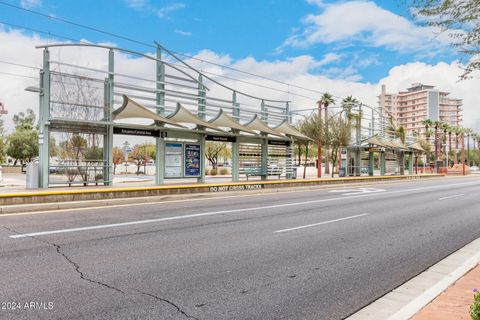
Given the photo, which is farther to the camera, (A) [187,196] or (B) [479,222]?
(A) [187,196]

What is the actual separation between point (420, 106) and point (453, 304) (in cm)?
18273

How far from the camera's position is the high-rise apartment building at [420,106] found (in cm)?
16738

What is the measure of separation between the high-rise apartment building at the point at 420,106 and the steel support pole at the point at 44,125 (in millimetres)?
160177

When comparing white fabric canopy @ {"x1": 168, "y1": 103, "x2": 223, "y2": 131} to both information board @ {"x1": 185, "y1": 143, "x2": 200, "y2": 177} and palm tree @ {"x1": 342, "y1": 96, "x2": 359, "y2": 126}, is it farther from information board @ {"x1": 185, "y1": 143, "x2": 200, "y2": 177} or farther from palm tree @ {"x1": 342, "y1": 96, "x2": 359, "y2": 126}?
palm tree @ {"x1": 342, "y1": 96, "x2": 359, "y2": 126}

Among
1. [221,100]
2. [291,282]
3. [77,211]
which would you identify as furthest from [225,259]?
[221,100]

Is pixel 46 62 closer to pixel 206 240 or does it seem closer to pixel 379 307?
pixel 206 240

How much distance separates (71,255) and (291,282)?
3.71 m

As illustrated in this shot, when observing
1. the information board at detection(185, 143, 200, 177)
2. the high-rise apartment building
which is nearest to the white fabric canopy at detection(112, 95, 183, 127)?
the information board at detection(185, 143, 200, 177)

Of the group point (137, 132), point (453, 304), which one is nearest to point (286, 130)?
point (137, 132)

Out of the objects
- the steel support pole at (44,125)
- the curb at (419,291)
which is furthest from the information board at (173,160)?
the curb at (419,291)

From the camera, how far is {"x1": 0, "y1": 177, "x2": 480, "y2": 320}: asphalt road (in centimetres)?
460

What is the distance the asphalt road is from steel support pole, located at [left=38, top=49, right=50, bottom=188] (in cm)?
583

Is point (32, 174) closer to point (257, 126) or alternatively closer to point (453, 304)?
point (257, 126)

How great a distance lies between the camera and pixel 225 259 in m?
6.70
